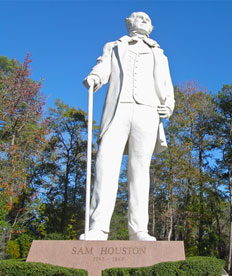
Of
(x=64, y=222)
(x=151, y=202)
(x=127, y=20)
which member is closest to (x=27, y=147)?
(x=64, y=222)

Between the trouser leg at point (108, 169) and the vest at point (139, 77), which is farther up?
the vest at point (139, 77)

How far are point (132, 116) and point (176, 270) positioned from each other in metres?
2.82

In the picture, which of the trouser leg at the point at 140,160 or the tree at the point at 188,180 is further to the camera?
the tree at the point at 188,180

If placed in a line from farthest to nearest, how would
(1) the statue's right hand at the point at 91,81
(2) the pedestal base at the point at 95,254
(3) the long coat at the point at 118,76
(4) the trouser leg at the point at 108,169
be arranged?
1. (3) the long coat at the point at 118,76
2. (1) the statue's right hand at the point at 91,81
3. (4) the trouser leg at the point at 108,169
4. (2) the pedestal base at the point at 95,254

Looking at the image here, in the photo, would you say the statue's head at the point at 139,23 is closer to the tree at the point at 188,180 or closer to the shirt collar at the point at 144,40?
the shirt collar at the point at 144,40

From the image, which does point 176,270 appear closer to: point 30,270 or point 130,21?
point 30,270

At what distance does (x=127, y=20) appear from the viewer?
271 inches

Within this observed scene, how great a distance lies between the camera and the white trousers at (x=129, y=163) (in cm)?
544

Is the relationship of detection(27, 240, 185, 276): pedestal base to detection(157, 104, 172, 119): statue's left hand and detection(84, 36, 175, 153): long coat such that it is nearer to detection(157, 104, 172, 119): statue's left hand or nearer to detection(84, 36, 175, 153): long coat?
detection(84, 36, 175, 153): long coat

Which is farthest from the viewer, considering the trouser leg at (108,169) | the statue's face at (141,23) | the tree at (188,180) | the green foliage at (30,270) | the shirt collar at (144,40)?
the tree at (188,180)

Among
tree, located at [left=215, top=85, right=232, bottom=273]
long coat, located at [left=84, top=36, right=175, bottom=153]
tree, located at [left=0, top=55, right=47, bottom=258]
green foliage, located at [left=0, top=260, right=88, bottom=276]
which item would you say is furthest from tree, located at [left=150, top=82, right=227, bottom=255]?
green foliage, located at [left=0, top=260, right=88, bottom=276]

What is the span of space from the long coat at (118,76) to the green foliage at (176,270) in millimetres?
2451

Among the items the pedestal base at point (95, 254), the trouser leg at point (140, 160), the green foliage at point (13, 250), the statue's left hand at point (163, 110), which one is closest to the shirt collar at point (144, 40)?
the statue's left hand at point (163, 110)

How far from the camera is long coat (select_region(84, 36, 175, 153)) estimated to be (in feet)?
19.9
